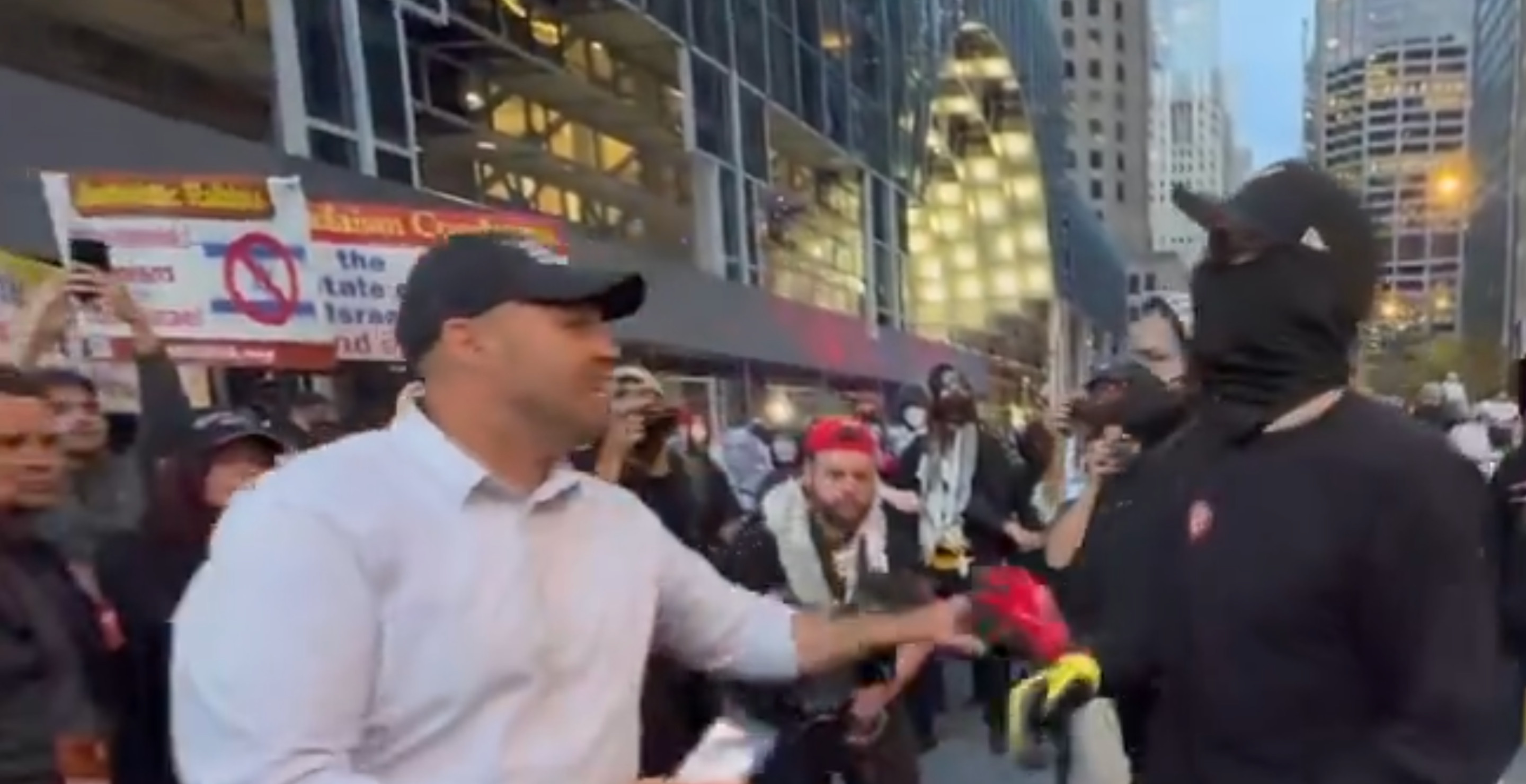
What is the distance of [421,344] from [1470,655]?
5.07 ft

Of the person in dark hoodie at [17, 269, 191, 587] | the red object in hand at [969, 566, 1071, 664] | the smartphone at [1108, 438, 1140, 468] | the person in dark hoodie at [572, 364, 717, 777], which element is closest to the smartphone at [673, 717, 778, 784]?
the person in dark hoodie at [572, 364, 717, 777]

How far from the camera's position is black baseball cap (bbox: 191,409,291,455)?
4.00 meters

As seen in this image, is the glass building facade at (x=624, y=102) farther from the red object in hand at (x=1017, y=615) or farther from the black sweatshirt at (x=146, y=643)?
the red object in hand at (x=1017, y=615)

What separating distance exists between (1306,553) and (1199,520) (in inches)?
9.0

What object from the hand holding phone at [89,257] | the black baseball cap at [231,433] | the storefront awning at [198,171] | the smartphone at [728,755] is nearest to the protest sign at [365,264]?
the storefront awning at [198,171]

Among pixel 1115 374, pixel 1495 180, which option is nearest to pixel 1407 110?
pixel 1495 180

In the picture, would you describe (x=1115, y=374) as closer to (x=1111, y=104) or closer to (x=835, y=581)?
(x=835, y=581)

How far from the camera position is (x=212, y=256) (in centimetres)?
635

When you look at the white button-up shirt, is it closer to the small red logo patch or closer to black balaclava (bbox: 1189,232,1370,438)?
the small red logo patch

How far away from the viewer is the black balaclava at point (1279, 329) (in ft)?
7.79

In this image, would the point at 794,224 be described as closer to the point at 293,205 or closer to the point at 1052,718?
the point at 293,205

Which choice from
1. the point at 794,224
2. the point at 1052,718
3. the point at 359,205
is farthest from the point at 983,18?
the point at 1052,718

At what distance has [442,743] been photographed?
1.73 metres

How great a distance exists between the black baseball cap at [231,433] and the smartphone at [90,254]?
1797 mm
